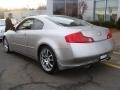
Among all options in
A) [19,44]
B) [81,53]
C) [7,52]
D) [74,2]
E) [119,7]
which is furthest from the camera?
[74,2]

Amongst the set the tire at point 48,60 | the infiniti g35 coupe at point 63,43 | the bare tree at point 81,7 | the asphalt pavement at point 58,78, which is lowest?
the asphalt pavement at point 58,78

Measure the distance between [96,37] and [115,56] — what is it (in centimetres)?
256

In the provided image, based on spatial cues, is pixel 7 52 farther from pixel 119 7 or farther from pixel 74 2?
pixel 74 2

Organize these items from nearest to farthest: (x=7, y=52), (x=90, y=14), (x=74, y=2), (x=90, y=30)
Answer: (x=90, y=30) < (x=7, y=52) < (x=90, y=14) < (x=74, y=2)

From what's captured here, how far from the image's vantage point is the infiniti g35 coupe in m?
5.44

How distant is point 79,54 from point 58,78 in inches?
33.4

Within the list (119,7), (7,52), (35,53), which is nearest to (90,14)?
(119,7)

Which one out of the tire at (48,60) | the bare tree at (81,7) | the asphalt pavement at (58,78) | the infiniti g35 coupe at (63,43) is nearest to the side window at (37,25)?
the infiniti g35 coupe at (63,43)

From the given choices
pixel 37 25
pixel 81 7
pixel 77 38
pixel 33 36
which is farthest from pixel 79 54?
pixel 81 7

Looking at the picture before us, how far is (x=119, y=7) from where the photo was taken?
21969mm

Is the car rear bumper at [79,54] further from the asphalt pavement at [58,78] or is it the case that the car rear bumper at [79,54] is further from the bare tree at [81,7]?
the bare tree at [81,7]

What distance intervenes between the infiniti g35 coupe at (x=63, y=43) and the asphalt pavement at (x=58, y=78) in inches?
12.9

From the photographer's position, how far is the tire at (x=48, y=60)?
19.1 feet

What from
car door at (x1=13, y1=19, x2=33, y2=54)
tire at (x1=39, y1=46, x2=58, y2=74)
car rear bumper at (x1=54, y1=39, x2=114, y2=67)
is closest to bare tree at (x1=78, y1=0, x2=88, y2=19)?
car door at (x1=13, y1=19, x2=33, y2=54)
